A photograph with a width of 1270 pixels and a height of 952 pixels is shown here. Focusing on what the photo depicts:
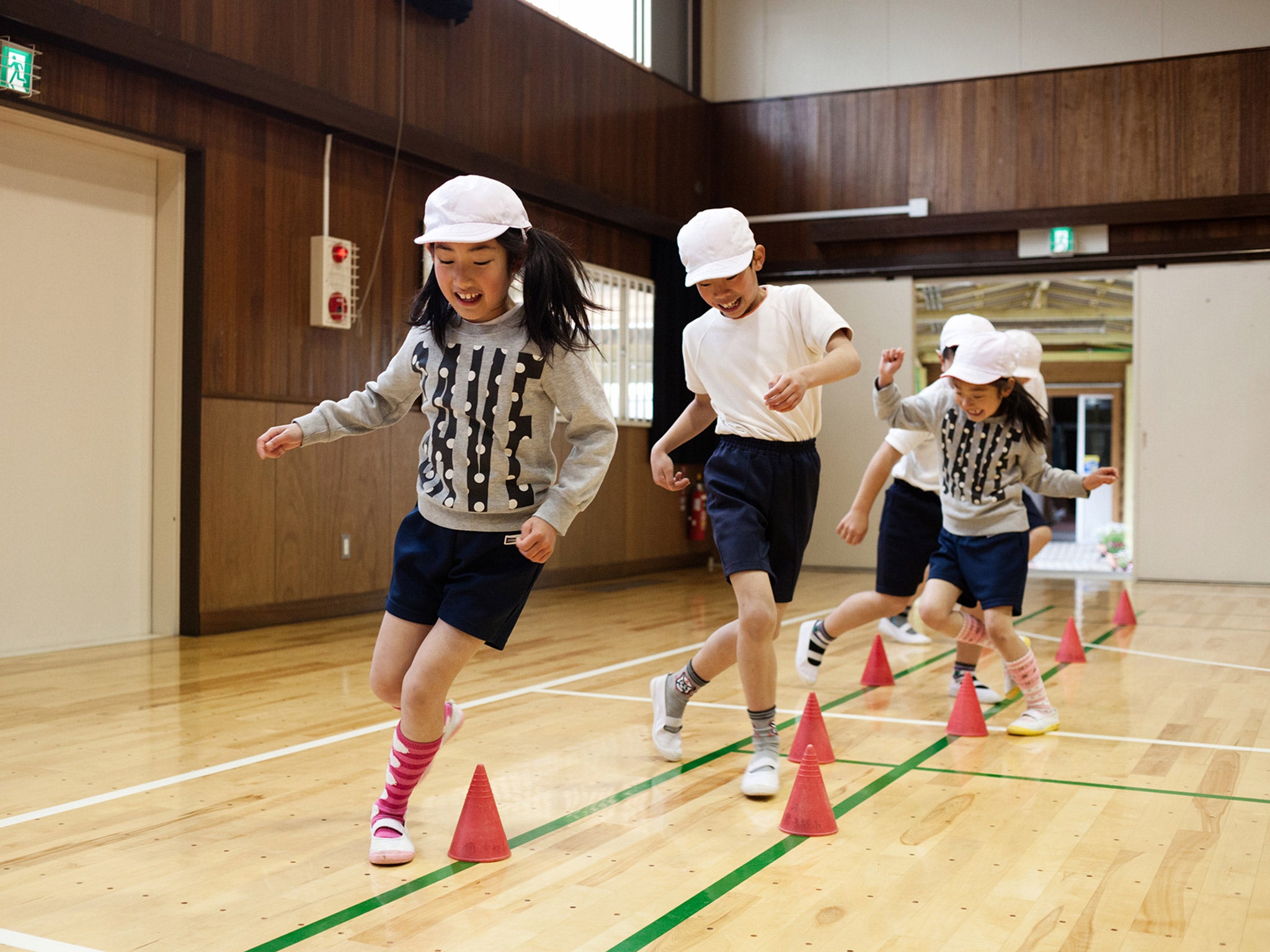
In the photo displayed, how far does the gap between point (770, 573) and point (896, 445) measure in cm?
132

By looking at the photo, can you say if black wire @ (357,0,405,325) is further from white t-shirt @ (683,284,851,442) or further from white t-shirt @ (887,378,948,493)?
white t-shirt @ (683,284,851,442)

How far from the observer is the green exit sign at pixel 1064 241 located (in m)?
9.40

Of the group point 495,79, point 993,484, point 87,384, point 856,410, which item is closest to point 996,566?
point 993,484

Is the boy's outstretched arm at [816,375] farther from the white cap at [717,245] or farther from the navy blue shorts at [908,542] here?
the navy blue shorts at [908,542]

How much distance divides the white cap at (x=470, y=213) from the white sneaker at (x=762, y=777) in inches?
58.5

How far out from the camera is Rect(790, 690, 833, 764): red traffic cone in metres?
3.37

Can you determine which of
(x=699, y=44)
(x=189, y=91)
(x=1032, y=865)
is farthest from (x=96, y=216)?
(x=699, y=44)

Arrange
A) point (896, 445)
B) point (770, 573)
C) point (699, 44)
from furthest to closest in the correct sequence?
point (699, 44), point (896, 445), point (770, 573)

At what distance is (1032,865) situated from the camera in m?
2.47

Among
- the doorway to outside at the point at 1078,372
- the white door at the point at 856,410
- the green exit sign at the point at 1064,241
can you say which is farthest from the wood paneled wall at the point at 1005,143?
the doorway to outside at the point at 1078,372

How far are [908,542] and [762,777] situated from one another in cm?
159

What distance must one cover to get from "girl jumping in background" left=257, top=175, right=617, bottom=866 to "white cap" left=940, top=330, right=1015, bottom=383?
148 cm

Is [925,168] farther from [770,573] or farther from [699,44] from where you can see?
[770,573]

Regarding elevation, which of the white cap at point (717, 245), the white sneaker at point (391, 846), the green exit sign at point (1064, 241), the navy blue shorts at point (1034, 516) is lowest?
the white sneaker at point (391, 846)
